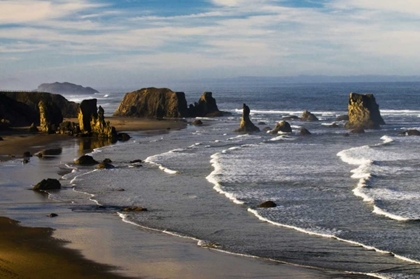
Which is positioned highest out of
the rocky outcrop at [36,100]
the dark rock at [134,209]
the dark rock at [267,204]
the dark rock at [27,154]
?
the rocky outcrop at [36,100]

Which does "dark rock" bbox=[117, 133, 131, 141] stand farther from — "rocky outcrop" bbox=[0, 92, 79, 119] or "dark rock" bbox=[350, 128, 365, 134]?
"rocky outcrop" bbox=[0, 92, 79, 119]

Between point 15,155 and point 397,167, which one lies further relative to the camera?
point 15,155

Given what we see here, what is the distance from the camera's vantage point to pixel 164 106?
Answer: 374 feet

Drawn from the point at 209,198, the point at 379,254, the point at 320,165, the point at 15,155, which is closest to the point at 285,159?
the point at 320,165

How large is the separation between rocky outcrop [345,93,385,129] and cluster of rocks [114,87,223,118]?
32733 millimetres

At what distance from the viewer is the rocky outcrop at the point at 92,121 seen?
2968 inches

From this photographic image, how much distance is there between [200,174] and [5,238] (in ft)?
61.0

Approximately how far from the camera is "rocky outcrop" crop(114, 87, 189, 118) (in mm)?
112750

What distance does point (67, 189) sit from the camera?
3947cm

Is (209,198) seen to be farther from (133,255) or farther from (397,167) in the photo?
(397,167)

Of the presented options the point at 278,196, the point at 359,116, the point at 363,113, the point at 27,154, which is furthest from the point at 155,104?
the point at 278,196

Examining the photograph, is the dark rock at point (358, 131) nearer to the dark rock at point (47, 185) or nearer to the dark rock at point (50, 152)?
the dark rock at point (50, 152)

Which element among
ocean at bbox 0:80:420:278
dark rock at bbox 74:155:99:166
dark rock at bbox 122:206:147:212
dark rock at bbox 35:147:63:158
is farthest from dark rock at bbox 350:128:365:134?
dark rock at bbox 122:206:147:212

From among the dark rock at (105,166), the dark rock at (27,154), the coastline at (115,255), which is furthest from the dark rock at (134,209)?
the dark rock at (27,154)
